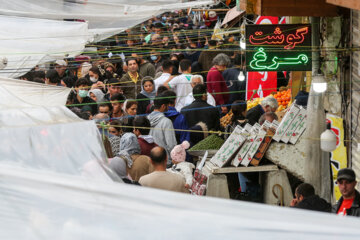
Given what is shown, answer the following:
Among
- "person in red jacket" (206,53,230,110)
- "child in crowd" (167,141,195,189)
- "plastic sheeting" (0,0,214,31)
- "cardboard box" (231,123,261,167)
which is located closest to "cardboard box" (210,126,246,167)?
"cardboard box" (231,123,261,167)

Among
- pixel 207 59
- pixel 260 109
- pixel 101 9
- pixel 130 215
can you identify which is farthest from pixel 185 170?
pixel 101 9

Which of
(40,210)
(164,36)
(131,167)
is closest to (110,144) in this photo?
(131,167)

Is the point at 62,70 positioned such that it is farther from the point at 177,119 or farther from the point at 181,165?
the point at 181,165

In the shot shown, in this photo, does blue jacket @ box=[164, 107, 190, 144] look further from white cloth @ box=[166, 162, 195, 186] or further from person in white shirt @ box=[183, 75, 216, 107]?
person in white shirt @ box=[183, 75, 216, 107]

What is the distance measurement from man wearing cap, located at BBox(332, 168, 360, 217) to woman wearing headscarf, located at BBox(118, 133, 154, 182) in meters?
2.34

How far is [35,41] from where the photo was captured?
531 inches

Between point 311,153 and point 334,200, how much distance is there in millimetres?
785

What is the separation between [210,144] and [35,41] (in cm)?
566

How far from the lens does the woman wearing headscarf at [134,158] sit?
7.69 meters

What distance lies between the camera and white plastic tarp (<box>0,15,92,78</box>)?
1252 centimetres

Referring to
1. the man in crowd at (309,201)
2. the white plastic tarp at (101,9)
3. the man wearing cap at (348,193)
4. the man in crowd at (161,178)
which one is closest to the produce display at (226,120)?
the man in crowd at (161,178)

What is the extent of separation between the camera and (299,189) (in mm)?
6562

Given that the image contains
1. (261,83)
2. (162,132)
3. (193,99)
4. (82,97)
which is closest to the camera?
(162,132)

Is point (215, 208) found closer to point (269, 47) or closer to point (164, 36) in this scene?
point (269, 47)
